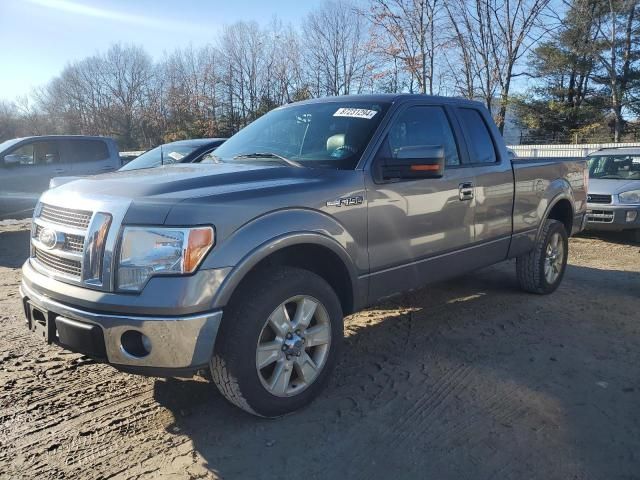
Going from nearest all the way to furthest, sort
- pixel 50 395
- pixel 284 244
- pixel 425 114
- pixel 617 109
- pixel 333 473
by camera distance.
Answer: pixel 333 473
pixel 284 244
pixel 50 395
pixel 425 114
pixel 617 109

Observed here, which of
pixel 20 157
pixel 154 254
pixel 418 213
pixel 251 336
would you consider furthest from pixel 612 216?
pixel 20 157

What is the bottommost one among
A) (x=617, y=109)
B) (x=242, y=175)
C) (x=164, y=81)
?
(x=242, y=175)

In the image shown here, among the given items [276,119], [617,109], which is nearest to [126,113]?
[617,109]

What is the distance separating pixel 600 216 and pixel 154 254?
8352 millimetres

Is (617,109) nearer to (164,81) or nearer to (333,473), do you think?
(333,473)

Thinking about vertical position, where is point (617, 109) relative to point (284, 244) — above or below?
above

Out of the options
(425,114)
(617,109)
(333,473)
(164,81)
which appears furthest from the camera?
(164,81)

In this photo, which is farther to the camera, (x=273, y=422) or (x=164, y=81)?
(x=164, y=81)

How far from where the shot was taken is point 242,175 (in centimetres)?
303

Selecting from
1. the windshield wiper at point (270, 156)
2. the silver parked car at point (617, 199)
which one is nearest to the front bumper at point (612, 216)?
the silver parked car at point (617, 199)

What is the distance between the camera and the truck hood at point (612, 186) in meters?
8.63

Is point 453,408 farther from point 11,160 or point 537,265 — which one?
point 11,160

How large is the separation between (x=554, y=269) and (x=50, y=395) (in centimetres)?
489

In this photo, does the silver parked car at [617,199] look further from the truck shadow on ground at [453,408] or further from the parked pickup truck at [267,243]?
the parked pickup truck at [267,243]
